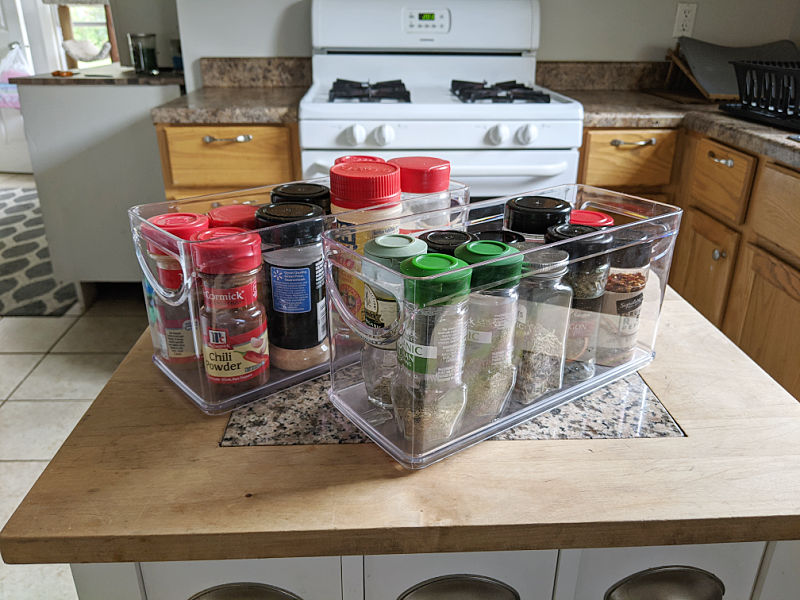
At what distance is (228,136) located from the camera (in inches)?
79.9

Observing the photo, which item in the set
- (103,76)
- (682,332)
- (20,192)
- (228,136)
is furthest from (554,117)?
(20,192)

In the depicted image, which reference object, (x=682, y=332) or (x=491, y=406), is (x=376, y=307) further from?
(x=682, y=332)

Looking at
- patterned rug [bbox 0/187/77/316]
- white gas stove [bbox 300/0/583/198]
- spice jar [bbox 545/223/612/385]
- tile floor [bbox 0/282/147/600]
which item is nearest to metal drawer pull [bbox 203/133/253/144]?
white gas stove [bbox 300/0/583/198]

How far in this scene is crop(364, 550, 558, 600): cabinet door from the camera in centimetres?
61

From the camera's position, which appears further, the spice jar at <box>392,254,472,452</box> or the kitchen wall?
the kitchen wall

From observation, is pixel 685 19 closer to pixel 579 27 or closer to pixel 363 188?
pixel 579 27

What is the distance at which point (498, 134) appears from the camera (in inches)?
77.2

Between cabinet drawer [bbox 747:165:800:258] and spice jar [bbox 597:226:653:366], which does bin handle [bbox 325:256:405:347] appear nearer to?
spice jar [bbox 597:226:653:366]

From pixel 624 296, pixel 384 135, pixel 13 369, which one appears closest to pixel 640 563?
pixel 624 296

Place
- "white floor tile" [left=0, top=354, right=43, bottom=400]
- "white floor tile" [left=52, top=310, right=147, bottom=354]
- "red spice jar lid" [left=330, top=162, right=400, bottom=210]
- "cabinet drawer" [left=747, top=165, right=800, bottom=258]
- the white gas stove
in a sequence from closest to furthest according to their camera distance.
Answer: "red spice jar lid" [left=330, top=162, right=400, bottom=210] < "cabinet drawer" [left=747, top=165, right=800, bottom=258] < the white gas stove < "white floor tile" [left=0, top=354, right=43, bottom=400] < "white floor tile" [left=52, top=310, right=147, bottom=354]

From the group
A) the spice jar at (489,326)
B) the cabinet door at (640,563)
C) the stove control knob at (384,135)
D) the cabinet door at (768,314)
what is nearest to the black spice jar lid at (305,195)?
the spice jar at (489,326)

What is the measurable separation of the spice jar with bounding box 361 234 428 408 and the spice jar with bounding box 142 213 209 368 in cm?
18

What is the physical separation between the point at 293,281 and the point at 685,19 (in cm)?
250

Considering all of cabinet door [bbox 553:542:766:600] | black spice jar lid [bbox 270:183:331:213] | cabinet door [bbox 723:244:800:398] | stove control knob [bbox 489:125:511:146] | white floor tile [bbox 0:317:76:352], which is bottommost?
white floor tile [bbox 0:317:76:352]
